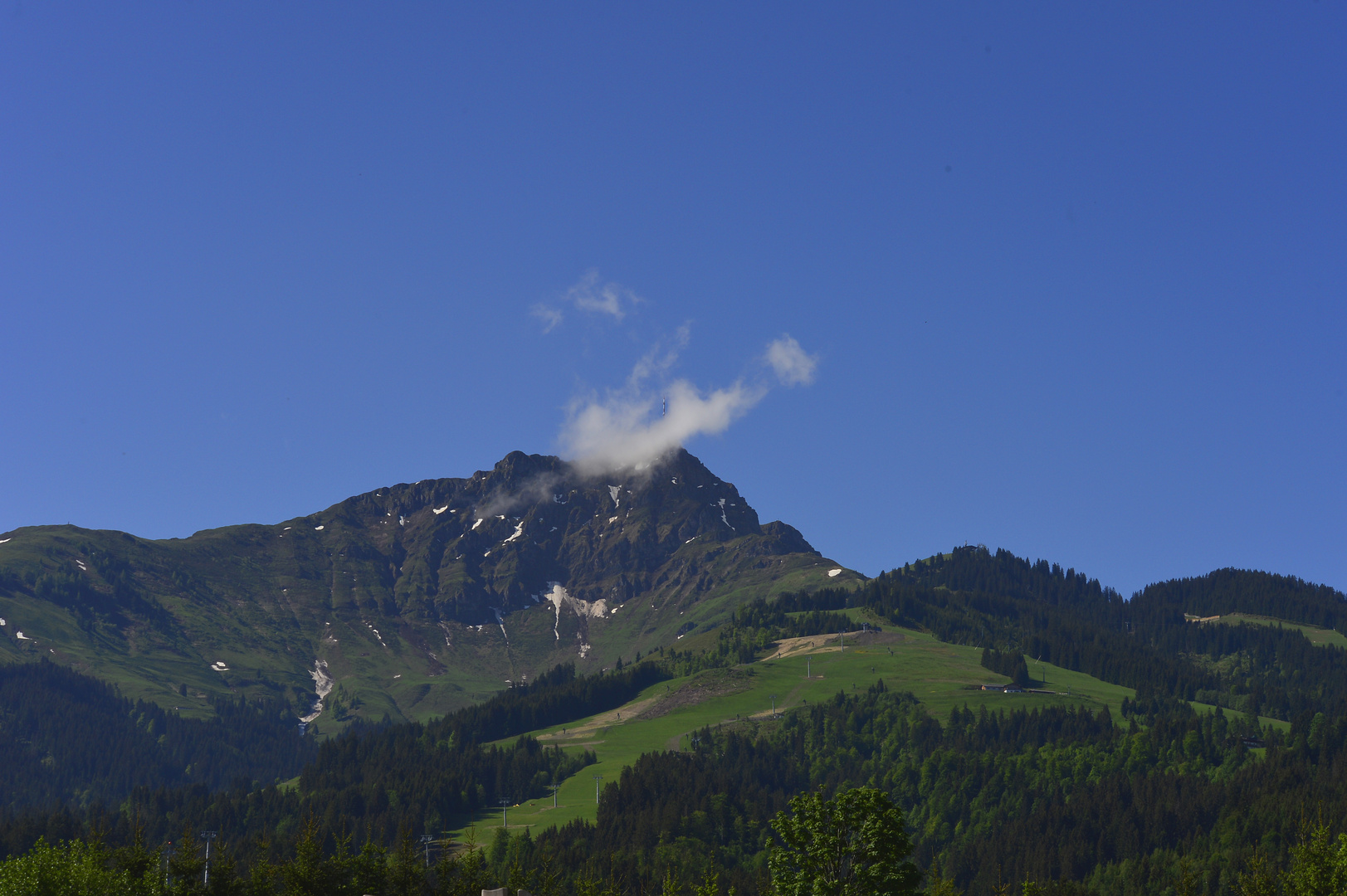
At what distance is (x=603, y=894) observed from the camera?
132m

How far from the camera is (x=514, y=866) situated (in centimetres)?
12175

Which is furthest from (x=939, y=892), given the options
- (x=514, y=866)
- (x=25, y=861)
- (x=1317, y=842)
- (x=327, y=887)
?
(x=25, y=861)

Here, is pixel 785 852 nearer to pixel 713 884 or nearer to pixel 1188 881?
pixel 713 884

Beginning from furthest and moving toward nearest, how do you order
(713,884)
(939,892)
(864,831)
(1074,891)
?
1. (1074,891)
2. (939,892)
3. (713,884)
4. (864,831)

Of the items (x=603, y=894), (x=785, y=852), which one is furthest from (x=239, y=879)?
(x=785, y=852)

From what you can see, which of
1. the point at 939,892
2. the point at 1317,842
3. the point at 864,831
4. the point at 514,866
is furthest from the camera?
the point at 514,866

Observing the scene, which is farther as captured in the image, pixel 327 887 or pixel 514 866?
pixel 514 866

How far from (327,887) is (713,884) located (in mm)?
32147

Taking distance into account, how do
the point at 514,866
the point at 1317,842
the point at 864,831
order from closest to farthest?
the point at 864,831
the point at 1317,842
the point at 514,866

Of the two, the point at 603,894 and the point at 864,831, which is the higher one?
the point at 864,831

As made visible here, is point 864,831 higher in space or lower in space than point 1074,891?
higher

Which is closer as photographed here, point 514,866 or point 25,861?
point 25,861

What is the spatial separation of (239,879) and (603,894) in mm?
37841

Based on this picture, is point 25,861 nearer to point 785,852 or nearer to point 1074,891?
point 785,852
